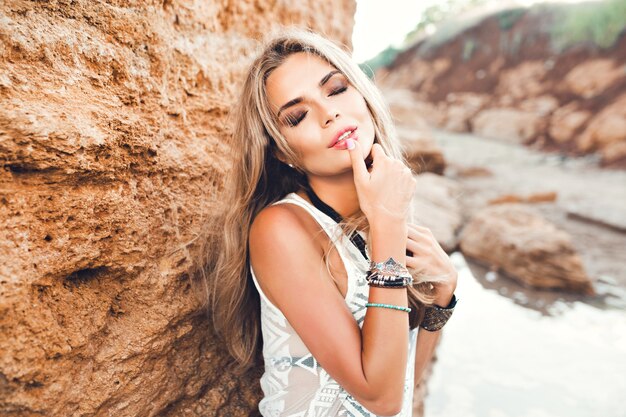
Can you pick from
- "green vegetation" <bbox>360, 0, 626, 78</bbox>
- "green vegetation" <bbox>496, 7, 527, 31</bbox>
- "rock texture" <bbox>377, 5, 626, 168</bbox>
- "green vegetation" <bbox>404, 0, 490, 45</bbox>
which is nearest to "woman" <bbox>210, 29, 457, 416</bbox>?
"green vegetation" <bbox>360, 0, 626, 78</bbox>

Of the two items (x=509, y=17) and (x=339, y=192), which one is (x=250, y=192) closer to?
(x=339, y=192)

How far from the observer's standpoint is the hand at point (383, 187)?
143cm

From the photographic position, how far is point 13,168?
1.08 m

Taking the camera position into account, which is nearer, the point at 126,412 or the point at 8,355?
the point at 8,355

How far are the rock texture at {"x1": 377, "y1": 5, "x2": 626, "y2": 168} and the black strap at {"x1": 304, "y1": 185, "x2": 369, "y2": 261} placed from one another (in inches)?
432

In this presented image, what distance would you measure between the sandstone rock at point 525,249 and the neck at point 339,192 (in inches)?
141

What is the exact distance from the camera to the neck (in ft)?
5.74

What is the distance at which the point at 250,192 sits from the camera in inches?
69.8

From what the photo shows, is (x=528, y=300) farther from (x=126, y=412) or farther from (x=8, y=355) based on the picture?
(x=8, y=355)

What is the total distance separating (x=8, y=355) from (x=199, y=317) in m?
0.69

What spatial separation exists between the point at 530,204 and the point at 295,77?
23.2ft

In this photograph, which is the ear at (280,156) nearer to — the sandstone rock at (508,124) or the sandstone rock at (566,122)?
the sandstone rock at (566,122)

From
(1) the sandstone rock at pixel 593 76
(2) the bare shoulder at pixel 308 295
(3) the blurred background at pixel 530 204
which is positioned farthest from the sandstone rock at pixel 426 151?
(1) the sandstone rock at pixel 593 76

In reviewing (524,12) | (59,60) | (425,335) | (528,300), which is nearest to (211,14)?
(59,60)
